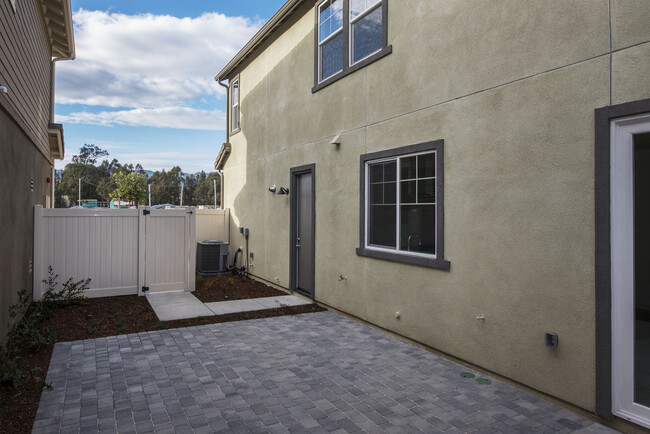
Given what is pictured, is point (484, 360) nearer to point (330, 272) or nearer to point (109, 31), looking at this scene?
point (330, 272)

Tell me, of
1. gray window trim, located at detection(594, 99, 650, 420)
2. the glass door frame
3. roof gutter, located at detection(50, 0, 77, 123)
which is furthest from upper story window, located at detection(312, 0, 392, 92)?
roof gutter, located at detection(50, 0, 77, 123)

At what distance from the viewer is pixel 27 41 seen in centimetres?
668

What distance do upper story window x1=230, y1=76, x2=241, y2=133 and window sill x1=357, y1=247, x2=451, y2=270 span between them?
7290 millimetres

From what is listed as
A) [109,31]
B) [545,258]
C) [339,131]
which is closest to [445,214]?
[545,258]

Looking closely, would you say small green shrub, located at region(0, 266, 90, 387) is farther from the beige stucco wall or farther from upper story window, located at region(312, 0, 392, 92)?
upper story window, located at region(312, 0, 392, 92)

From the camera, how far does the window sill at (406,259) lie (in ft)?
15.6

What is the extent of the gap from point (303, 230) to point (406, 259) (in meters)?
3.32

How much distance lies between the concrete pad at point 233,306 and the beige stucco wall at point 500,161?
1.63 m

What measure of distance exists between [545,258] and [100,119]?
84773mm

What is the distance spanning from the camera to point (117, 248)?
8109 mm

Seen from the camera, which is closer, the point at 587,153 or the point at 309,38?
the point at 587,153

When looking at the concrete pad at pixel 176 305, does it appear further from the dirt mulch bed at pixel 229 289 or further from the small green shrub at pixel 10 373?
the small green shrub at pixel 10 373

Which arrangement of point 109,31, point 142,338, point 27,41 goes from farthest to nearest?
point 109,31 < point 27,41 < point 142,338

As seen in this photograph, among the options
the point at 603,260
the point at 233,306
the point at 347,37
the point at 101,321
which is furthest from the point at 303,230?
the point at 603,260
